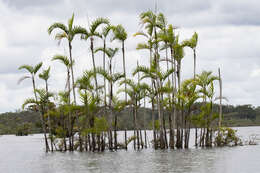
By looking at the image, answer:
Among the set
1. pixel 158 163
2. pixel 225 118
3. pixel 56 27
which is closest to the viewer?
pixel 158 163

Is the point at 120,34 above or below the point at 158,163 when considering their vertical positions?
above

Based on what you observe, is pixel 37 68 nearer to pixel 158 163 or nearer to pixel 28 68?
pixel 28 68

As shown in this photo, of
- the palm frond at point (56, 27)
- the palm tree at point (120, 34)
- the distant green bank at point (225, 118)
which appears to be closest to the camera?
the palm frond at point (56, 27)

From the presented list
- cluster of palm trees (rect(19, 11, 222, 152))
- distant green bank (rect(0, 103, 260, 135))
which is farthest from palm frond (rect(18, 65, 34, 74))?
distant green bank (rect(0, 103, 260, 135))

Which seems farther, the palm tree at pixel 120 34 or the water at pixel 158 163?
the palm tree at pixel 120 34

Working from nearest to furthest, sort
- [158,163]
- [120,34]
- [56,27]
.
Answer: [158,163]
[56,27]
[120,34]

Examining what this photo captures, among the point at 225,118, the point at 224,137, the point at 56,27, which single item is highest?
the point at 56,27

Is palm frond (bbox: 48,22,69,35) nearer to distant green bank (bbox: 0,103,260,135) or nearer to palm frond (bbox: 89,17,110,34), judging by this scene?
palm frond (bbox: 89,17,110,34)

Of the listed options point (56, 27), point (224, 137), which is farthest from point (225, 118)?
point (56, 27)

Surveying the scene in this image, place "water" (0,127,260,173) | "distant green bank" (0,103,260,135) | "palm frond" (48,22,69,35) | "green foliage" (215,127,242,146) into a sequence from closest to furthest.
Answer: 1. "water" (0,127,260,173)
2. "palm frond" (48,22,69,35)
3. "green foliage" (215,127,242,146)
4. "distant green bank" (0,103,260,135)

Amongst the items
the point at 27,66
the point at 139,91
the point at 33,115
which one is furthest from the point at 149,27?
the point at 33,115

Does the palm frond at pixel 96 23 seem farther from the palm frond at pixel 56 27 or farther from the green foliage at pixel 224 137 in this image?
the green foliage at pixel 224 137

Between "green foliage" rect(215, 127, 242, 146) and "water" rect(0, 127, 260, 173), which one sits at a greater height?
"green foliage" rect(215, 127, 242, 146)

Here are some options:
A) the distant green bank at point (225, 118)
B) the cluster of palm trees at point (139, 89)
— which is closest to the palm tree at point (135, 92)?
the cluster of palm trees at point (139, 89)
